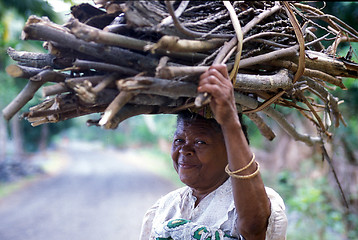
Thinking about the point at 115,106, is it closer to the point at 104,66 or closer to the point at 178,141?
the point at 104,66

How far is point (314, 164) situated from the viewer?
8.09 metres

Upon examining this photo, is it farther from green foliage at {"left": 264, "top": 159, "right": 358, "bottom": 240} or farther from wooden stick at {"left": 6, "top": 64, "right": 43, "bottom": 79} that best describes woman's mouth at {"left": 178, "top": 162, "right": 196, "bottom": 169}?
green foliage at {"left": 264, "top": 159, "right": 358, "bottom": 240}

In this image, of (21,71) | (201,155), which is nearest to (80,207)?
(201,155)

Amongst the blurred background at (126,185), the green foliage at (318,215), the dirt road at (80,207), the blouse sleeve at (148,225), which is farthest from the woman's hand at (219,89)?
the dirt road at (80,207)

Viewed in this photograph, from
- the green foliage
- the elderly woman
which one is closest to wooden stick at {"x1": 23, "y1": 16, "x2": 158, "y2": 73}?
the elderly woman

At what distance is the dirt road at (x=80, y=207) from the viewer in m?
8.02

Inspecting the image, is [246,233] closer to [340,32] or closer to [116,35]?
[116,35]

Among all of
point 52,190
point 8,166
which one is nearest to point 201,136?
point 52,190

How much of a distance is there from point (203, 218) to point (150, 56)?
0.98 meters

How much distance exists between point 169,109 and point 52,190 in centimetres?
1226

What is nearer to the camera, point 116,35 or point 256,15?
point 116,35

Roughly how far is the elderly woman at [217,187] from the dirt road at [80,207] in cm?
627

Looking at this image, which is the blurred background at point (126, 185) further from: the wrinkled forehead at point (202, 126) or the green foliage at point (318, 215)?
the wrinkled forehead at point (202, 126)

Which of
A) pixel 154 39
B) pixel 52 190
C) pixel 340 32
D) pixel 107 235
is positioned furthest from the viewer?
pixel 52 190
